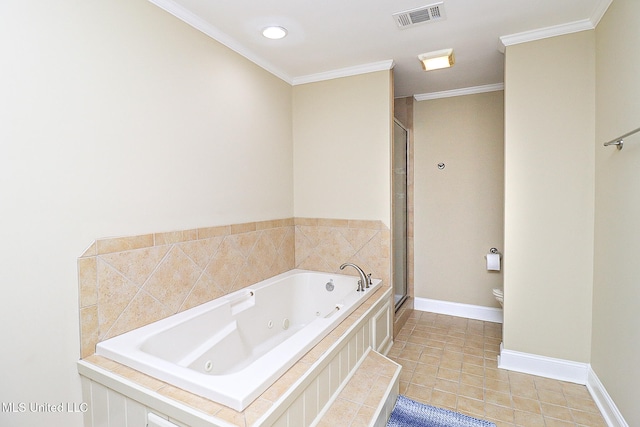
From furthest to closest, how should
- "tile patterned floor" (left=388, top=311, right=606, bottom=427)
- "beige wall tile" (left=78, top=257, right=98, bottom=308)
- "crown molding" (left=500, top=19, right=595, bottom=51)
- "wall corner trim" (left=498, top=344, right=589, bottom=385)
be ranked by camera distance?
"wall corner trim" (left=498, top=344, right=589, bottom=385), "crown molding" (left=500, top=19, right=595, bottom=51), "tile patterned floor" (left=388, top=311, right=606, bottom=427), "beige wall tile" (left=78, top=257, right=98, bottom=308)

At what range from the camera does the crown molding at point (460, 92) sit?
3.54 metres

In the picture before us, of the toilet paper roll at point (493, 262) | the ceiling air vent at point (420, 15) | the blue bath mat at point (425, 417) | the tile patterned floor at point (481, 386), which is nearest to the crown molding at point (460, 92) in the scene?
the ceiling air vent at point (420, 15)

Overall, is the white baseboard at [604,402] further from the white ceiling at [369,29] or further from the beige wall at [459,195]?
the white ceiling at [369,29]

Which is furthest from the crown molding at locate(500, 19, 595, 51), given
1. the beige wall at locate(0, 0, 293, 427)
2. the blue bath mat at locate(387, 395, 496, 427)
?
the blue bath mat at locate(387, 395, 496, 427)

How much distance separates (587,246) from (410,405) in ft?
5.42

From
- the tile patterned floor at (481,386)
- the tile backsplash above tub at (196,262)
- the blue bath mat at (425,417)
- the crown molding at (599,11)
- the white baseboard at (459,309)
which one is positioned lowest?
the tile patterned floor at (481,386)

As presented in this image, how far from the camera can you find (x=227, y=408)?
1235mm

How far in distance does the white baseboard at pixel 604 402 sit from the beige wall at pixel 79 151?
107 inches

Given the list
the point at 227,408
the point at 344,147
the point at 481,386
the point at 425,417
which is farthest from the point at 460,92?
the point at 227,408

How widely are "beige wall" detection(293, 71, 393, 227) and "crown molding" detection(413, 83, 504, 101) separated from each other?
1.13 m

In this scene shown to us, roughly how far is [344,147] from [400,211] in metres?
1.12

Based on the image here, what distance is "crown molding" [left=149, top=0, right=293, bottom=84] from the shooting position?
200cm

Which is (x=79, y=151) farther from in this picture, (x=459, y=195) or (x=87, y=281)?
(x=459, y=195)

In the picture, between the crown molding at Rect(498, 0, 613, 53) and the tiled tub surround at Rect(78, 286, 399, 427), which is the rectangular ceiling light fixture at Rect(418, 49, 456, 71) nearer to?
the crown molding at Rect(498, 0, 613, 53)
